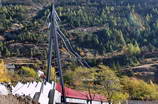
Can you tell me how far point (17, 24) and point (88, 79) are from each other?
55535mm

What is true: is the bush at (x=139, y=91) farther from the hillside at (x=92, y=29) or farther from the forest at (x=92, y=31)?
the hillside at (x=92, y=29)

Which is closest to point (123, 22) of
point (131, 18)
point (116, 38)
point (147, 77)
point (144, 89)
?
point (131, 18)

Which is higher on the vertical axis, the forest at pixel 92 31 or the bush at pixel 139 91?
the forest at pixel 92 31

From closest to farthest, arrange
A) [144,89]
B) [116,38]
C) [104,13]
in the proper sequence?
[144,89]
[116,38]
[104,13]

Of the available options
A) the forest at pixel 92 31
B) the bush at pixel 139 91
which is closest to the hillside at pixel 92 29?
the forest at pixel 92 31

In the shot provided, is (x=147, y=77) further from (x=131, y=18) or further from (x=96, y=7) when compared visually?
(x=96, y=7)

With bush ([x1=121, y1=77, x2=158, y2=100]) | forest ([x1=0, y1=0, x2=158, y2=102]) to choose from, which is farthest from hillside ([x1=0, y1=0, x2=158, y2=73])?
bush ([x1=121, y1=77, x2=158, y2=100])

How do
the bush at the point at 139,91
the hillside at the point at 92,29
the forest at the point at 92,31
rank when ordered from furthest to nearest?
the hillside at the point at 92,29 < the forest at the point at 92,31 < the bush at the point at 139,91

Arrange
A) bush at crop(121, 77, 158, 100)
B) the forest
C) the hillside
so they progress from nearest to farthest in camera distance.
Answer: bush at crop(121, 77, 158, 100) → the forest → the hillside

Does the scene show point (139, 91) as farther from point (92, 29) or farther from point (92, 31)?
point (92, 29)

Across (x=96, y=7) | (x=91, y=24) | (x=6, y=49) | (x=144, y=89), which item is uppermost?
(x=96, y=7)

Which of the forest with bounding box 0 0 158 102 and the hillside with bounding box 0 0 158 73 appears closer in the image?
the forest with bounding box 0 0 158 102

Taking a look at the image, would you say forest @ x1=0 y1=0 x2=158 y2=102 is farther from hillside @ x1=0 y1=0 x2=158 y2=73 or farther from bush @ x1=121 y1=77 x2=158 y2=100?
bush @ x1=121 y1=77 x2=158 y2=100

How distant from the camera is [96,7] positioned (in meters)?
119
